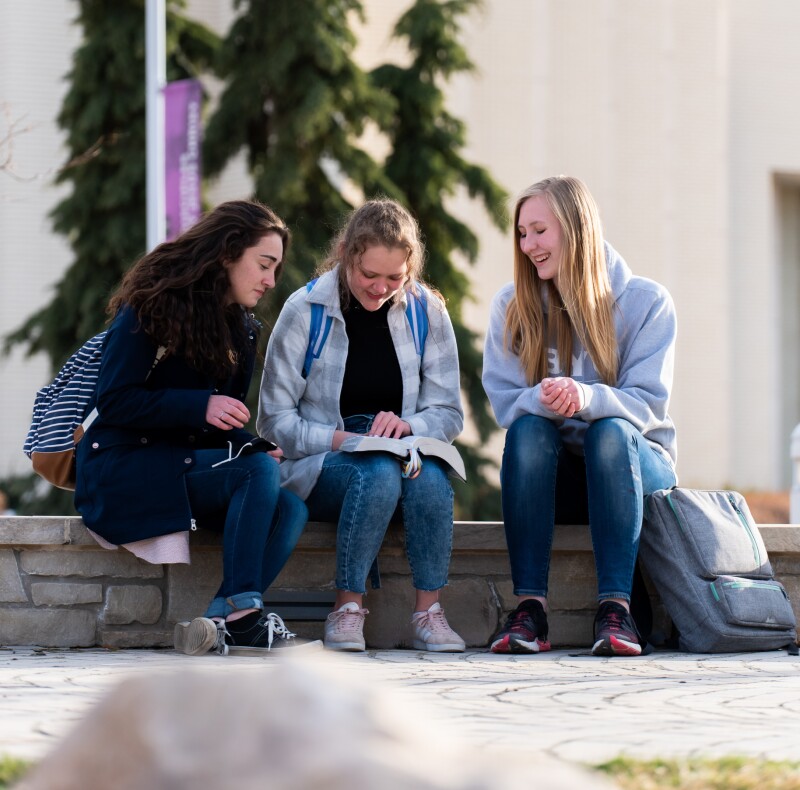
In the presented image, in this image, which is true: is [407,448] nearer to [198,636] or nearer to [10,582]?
[198,636]

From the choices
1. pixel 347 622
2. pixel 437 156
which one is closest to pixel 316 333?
pixel 347 622

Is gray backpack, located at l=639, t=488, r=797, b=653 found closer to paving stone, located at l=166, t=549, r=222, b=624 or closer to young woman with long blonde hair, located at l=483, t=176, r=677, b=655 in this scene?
young woman with long blonde hair, located at l=483, t=176, r=677, b=655

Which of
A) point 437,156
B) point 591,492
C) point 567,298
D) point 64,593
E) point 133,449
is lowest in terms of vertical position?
point 64,593

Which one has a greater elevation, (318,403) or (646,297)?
(646,297)

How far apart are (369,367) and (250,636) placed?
959 millimetres

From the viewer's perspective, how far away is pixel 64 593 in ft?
13.9

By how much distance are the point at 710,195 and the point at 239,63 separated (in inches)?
258

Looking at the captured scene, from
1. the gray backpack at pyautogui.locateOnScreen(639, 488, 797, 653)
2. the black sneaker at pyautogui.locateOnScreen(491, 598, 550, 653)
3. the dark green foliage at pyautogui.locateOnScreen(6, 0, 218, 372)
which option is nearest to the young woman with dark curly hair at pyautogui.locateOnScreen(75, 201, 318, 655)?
the black sneaker at pyautogui.locateOnScreen(491, 598, 550, 653)

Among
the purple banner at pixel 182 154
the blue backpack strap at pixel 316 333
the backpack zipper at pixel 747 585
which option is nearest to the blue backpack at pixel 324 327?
the blue backpack strap at pixel 316 333

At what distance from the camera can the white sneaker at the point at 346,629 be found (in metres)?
3.99

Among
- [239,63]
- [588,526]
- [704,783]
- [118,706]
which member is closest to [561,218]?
[588,526]

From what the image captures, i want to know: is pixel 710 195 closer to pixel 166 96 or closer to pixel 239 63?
pixel 239 63

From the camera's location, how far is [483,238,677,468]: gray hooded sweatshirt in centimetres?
412

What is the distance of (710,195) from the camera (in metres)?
15.8
